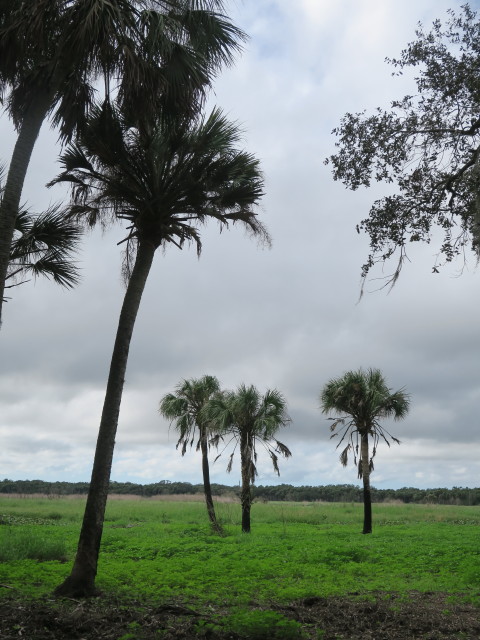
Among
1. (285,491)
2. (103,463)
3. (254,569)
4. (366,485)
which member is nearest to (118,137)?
(103,463)

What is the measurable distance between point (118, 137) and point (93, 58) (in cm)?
215

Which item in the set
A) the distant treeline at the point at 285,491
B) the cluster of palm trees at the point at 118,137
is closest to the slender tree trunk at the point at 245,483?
the cluster of palm trees at the point at 118,137

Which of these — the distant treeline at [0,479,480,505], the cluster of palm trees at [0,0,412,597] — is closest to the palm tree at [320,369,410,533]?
the cluster of palm trees at [0,0,412,597]

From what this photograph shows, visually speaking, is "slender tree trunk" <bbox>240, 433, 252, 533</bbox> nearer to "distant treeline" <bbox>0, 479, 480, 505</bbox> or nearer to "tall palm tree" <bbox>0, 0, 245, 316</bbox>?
"tall palm tree" <bbox>0, 0, 245, 316</bbox>

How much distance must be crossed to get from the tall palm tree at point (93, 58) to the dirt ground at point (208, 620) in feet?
15.8

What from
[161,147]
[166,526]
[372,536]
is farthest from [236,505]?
[161,147]

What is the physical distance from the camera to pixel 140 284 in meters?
11.8

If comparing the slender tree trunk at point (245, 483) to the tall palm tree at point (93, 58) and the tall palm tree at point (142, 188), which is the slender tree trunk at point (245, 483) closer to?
the tall palm tree at point (142, 188)

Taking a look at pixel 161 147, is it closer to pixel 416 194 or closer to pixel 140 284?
pixel 140 284

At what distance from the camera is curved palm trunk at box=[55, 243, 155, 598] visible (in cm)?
989

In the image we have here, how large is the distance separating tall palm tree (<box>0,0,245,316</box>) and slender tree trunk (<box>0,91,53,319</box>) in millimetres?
16

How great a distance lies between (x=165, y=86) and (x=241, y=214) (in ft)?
12.6

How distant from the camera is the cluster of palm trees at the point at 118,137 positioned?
8992 mm

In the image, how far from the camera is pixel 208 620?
7.75 metres
